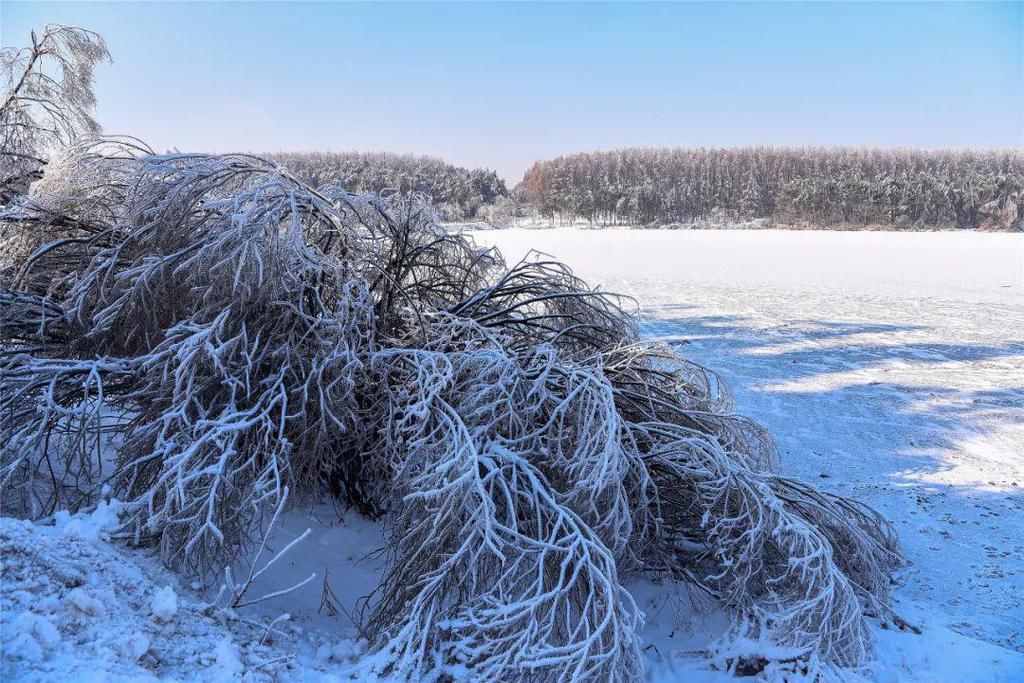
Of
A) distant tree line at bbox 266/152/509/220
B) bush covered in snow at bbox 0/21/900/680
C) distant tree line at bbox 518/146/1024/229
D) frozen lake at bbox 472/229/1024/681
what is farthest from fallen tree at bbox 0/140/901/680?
distant tree line at bbox 518/146/1024/229

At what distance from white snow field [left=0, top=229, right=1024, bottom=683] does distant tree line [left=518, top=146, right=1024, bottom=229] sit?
44.0 m

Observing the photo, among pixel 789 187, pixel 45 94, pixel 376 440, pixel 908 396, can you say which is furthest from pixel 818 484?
pixel 789 187

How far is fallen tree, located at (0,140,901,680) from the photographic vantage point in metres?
4.05

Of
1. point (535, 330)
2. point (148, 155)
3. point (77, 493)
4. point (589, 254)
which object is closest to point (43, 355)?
point (77, 493)

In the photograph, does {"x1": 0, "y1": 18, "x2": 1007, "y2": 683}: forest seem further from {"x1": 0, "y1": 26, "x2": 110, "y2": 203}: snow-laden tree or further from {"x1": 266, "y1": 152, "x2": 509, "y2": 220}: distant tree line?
{"x1": 266, "y1": 152, "x2": 509, "y2": 220}: distant tree line

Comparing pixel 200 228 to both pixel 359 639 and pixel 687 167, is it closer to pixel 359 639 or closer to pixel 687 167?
pixel 359 639

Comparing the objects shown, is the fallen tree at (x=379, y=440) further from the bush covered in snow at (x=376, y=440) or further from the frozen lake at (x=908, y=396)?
the frozen lake at (x=908, y=396)

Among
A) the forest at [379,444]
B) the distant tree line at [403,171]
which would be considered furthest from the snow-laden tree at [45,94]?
the distant tree line at [403,171]

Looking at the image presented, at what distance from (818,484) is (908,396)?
4.14 meters

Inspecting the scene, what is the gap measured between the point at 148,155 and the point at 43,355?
5.72ft

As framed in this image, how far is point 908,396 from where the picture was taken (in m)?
10.3

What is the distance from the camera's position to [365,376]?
5.27m

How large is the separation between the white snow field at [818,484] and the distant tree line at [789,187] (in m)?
44.0

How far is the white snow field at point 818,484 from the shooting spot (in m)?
3.16
